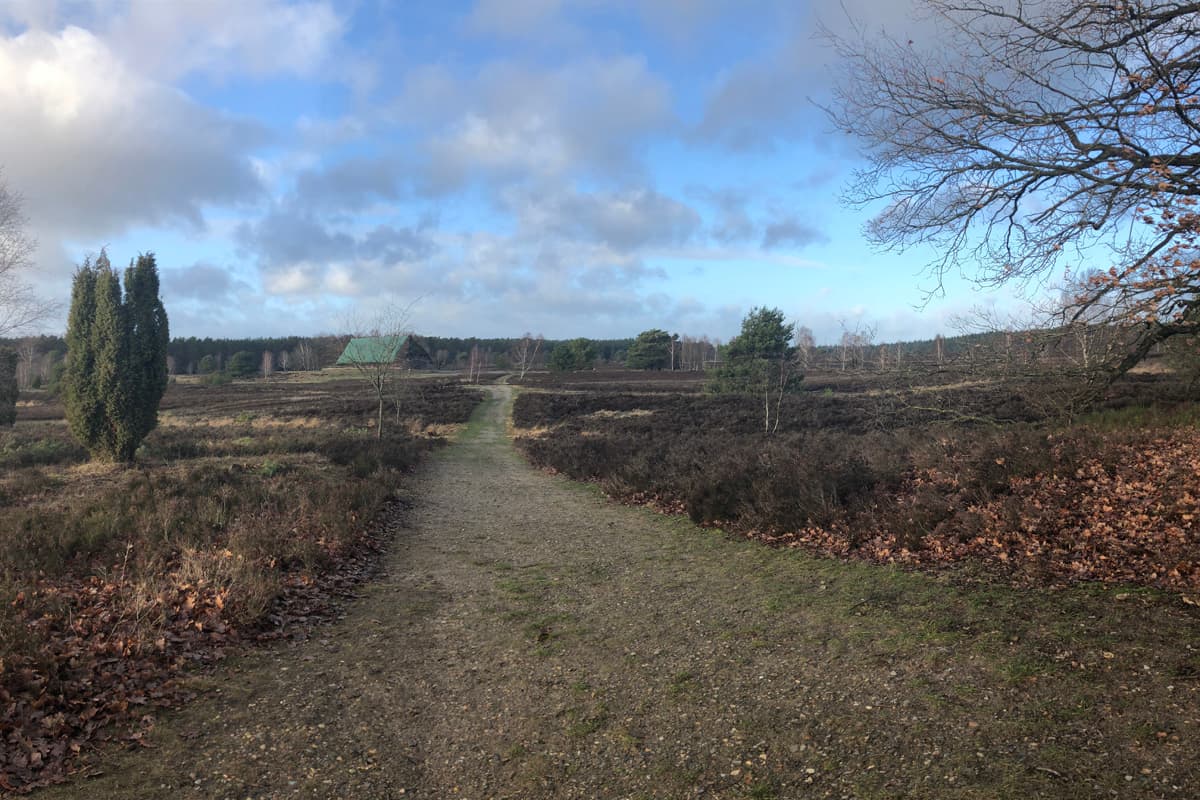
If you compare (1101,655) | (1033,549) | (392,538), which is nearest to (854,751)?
(1101,655)

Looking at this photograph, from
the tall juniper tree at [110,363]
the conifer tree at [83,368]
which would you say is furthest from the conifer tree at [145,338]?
the conifer tree at [83,368]

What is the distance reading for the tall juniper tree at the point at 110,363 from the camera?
59.6 ft

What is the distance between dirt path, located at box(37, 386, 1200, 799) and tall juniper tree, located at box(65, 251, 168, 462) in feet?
51.4

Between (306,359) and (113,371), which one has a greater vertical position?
(306,359)

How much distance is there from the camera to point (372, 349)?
2417cm

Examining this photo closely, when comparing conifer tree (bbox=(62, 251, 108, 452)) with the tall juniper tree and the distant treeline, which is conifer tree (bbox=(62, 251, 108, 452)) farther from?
the distant treeline

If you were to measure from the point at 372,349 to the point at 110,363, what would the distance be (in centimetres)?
801

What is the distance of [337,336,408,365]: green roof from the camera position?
23.7 metres

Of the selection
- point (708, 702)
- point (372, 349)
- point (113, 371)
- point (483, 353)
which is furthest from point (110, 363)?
point (483, 353)

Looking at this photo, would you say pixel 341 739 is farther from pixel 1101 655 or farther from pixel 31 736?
pixel 1101 655

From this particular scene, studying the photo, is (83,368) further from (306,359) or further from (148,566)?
(306,359)

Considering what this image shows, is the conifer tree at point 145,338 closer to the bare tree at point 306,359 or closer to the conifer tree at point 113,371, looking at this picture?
the conifer tree at point 113,371

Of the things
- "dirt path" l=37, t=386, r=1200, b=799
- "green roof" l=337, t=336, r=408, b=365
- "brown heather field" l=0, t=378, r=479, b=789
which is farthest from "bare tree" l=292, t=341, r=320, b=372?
"dirt path" l=37, t=386, r=1200, b=799

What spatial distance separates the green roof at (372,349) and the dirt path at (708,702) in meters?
17.7
